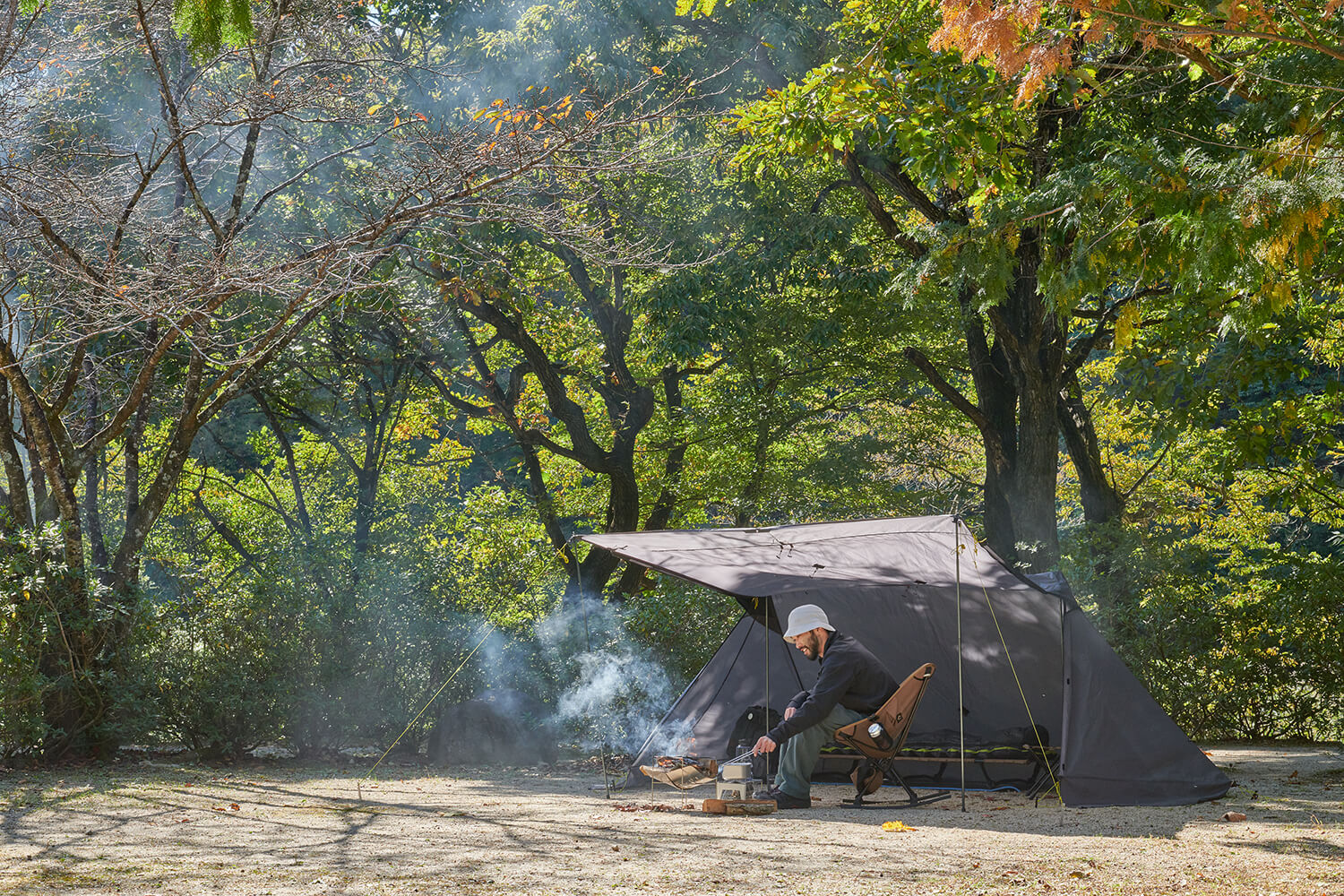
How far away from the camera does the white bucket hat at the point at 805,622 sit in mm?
6086

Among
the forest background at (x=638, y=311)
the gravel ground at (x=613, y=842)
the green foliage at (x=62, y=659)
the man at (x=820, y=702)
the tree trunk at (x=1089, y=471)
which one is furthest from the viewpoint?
the tree trunk at (x=1089, y=471)

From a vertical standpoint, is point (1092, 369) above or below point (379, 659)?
above

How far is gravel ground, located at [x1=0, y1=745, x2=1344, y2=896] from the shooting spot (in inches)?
150

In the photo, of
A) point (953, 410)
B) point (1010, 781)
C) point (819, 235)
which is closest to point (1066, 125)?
point (819, 235)

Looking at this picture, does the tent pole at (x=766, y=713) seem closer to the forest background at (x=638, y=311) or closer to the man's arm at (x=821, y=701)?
the man's arm at (x=821, y=701)

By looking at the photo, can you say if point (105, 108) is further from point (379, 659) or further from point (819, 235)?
point (819, 235)

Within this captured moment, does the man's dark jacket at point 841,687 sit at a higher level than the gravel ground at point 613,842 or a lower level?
higher

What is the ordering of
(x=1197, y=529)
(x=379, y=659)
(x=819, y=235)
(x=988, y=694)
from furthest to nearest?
1. (x=1197, y=529)
2. (x=819, y=235)
3. (x=379, y=659)
4. (x=988, y=694)

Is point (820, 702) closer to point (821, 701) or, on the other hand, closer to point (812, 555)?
point (821, 701)

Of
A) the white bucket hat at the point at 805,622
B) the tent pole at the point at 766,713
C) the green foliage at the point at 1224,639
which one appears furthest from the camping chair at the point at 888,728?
the green foliage at the point at 1224,639

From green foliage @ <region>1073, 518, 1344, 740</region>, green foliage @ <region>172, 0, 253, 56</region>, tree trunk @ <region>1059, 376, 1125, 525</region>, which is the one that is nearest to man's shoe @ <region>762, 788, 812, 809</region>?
green foliage @ <region>1073, 518, 1344, 740</region>

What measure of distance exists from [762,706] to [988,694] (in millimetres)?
1556

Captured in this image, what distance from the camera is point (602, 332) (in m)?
13.3

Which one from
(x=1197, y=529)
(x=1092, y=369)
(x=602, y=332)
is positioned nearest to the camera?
(x=602, y=332)
